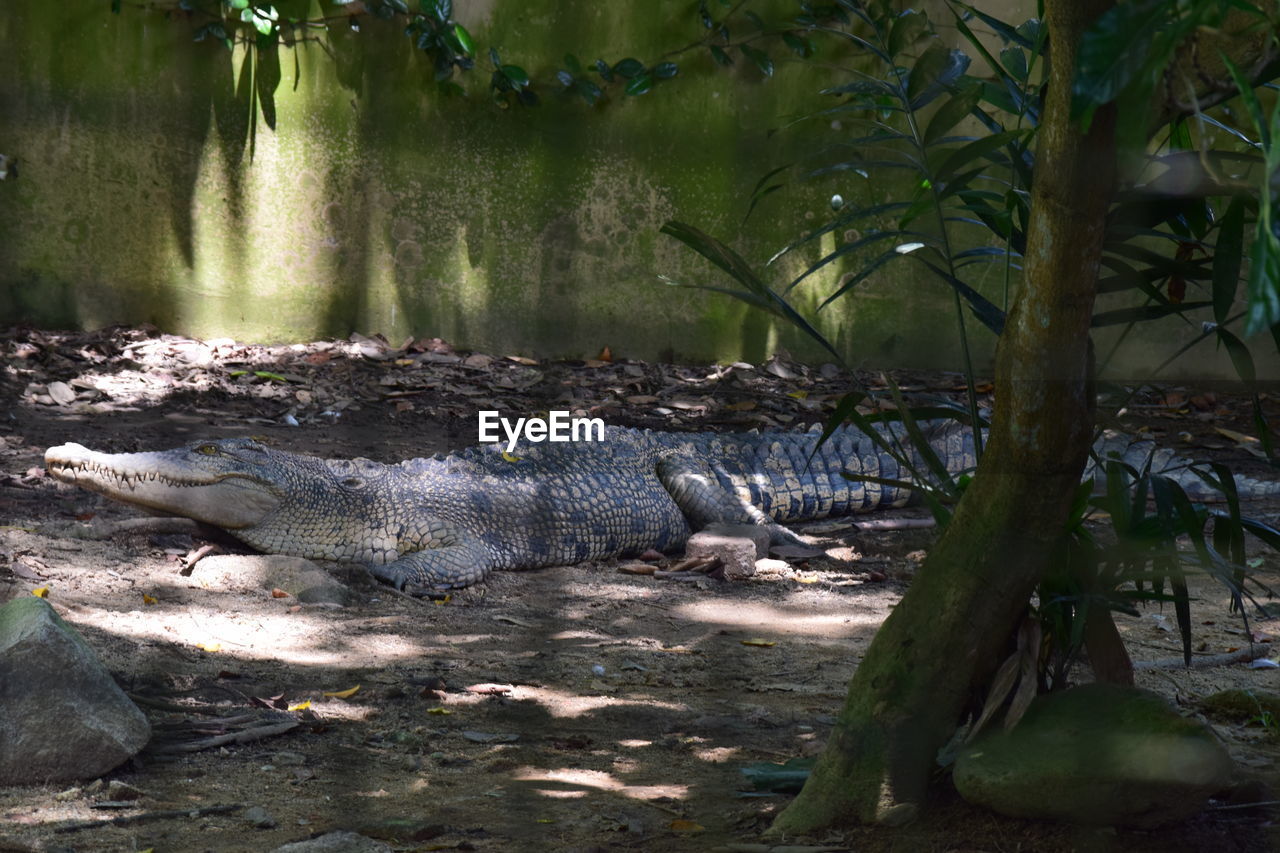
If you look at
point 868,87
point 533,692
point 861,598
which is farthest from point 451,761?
point 861,598

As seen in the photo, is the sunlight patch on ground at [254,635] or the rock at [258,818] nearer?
the rock at [258,818]

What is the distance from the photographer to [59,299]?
7035mm

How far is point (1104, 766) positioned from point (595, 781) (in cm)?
101

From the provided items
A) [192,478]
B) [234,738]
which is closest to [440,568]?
[192,478]

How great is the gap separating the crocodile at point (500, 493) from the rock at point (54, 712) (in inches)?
81.4

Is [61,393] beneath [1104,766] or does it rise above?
above

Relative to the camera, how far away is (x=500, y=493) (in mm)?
5125

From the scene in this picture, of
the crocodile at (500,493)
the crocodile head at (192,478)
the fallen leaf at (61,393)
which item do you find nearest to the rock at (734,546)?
the crocodile at (500,493)

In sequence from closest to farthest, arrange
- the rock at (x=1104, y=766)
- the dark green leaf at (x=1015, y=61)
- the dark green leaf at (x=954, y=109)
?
the rock at (x=1104, y=766) < the dark green leaf at (x=954, y=109) < the dark green leaf at (x=1015, y=61)

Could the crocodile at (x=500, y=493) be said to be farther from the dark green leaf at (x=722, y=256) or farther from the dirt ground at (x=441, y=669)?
the dark green leaf at (x=722, y=256)

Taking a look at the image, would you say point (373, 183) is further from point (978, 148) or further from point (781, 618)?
point (978, 148)

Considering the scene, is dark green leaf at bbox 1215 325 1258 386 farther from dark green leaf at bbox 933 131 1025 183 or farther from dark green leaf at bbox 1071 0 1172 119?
dark green leaf at bbox 1071 0 1172 119

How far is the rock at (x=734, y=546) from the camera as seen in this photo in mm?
4750

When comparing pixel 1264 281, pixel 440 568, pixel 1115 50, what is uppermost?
pixel 1115 50
